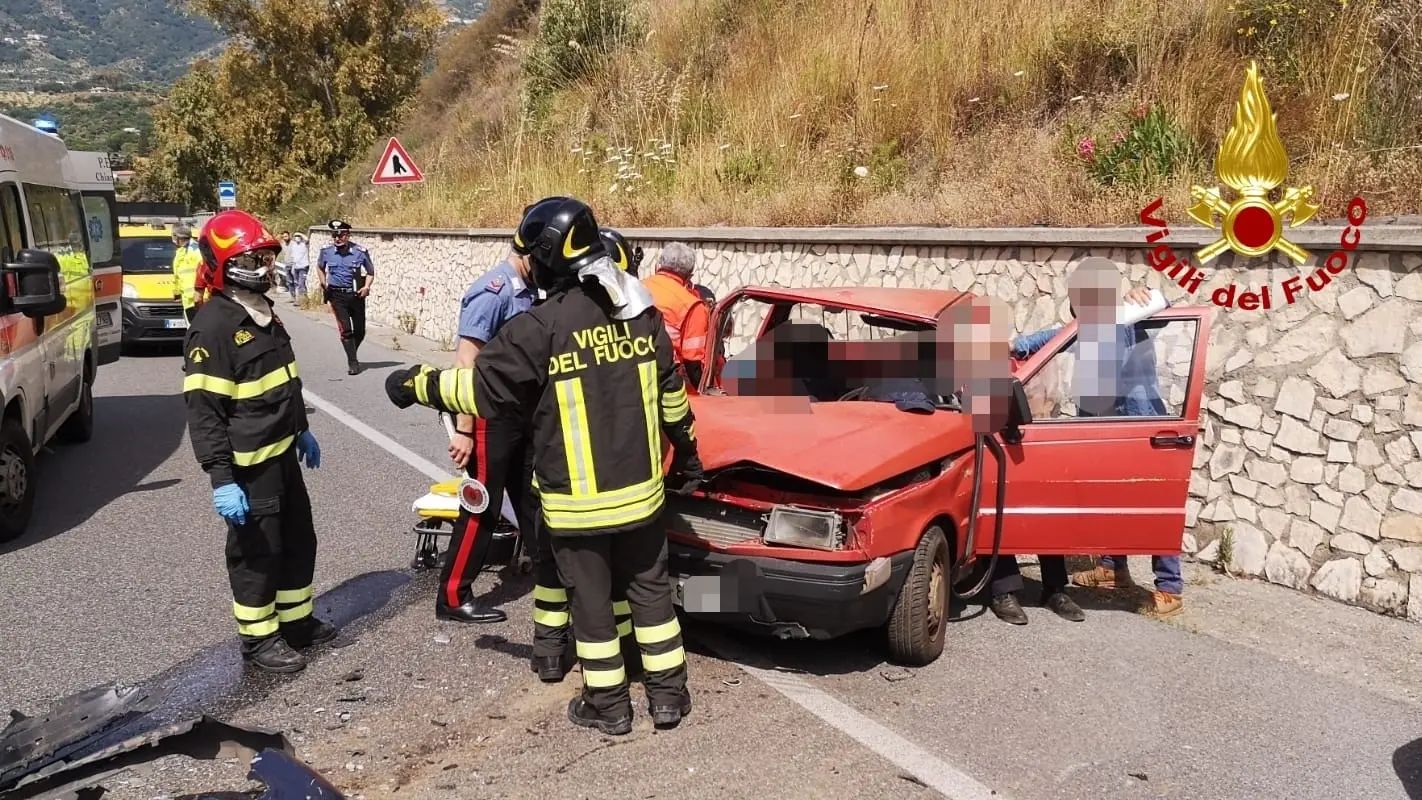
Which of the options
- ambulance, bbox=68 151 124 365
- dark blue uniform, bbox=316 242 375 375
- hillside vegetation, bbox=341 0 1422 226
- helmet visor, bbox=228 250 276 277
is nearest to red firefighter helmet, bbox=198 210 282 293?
helmet visor, bbox=228 250 276 277

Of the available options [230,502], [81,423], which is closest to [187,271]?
[81,423]

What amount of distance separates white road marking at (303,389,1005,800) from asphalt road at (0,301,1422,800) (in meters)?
0.01

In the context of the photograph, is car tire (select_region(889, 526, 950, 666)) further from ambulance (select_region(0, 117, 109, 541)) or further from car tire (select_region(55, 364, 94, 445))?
car tire (select_region(55, 364, 94, 445))

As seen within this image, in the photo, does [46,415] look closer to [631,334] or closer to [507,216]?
[631,334]

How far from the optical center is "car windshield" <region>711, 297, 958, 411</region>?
5.27 meters

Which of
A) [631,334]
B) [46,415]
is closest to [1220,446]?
[631,334]

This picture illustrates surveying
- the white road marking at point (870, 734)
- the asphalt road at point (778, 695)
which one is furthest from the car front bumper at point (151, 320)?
the white road marking at point (870, 734)

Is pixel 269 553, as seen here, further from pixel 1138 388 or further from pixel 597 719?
pixel 1138 388

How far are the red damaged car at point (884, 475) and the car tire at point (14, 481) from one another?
431 cm

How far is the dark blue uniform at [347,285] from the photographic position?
1334cm

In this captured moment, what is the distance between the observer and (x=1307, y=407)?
5938mm

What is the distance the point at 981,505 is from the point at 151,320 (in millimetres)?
14547

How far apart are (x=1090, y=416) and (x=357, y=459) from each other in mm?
5844

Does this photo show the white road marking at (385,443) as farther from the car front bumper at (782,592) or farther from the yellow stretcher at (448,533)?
the car front bumper at (782,592)
